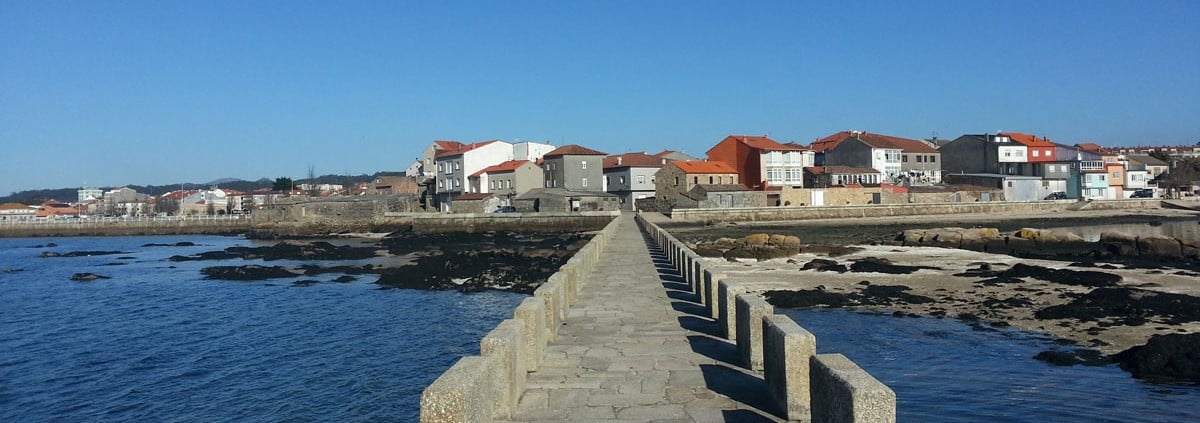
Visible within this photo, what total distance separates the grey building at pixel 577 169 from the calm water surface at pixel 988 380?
69.4 meters

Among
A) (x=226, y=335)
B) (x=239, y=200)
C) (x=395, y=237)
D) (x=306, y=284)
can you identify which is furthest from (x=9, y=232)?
(x=226, y=335)

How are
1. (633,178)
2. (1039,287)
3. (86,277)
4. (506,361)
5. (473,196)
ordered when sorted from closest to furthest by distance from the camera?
(506,361) → (1039,287) → (86,277) → (473,196) → (633,178)

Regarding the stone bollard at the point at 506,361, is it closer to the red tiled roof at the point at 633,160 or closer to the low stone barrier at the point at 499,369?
the low stone barrier at the point at 499,369

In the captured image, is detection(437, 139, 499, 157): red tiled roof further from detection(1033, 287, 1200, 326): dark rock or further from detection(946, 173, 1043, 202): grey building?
detection(1033, 287, 1200, 326): dark rock

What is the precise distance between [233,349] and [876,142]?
Answer: 259 feet

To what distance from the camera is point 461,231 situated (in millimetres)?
71188

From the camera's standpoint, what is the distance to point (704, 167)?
→ 8281 cm

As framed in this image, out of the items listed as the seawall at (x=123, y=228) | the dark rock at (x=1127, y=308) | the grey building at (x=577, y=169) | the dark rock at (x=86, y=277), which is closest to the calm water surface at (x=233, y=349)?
the dark rock at (x=86, y=277)

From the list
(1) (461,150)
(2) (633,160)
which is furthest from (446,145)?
(2) (633,160)

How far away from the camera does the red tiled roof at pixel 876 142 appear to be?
8993cm

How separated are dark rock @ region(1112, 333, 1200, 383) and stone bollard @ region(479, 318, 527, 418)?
10.7 meters

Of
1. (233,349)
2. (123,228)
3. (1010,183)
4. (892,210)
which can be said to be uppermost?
(1010,183)

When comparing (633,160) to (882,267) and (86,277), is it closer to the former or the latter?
(86,277)

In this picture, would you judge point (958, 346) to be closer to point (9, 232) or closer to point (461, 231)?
point (461, 231)
